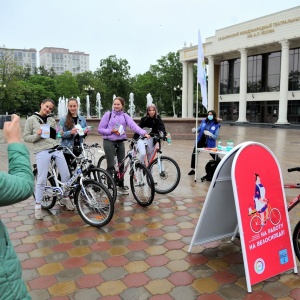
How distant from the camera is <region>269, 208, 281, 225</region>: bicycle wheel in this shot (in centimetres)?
336

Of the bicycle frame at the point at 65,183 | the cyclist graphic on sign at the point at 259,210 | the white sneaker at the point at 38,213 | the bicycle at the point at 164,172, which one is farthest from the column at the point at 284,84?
the cyclist graphic on sign at the point at 259,210

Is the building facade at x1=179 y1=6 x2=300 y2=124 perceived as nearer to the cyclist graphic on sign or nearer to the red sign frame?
the red sign frame

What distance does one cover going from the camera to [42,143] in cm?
511

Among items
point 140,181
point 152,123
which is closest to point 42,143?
point 140,181

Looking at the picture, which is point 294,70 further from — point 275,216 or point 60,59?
point 60,59

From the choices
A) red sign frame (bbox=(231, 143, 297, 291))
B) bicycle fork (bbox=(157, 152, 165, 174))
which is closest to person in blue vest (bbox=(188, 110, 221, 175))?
bicycle fork (bbox=(157, 152, 165, 174))

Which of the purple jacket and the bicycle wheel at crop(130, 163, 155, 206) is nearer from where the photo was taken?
the bicycle wheel at crop(130, 163, 155, 206)

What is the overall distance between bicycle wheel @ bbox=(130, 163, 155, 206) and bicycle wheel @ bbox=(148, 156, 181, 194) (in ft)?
2.36

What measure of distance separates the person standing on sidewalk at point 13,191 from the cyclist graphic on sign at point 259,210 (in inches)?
89.9

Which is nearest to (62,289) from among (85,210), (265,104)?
(85,210)

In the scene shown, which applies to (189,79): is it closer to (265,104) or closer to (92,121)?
(265,104)

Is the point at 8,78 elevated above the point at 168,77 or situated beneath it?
situated beneath

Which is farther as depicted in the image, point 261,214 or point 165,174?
point 165,174

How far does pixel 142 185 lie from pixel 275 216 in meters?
2.80
